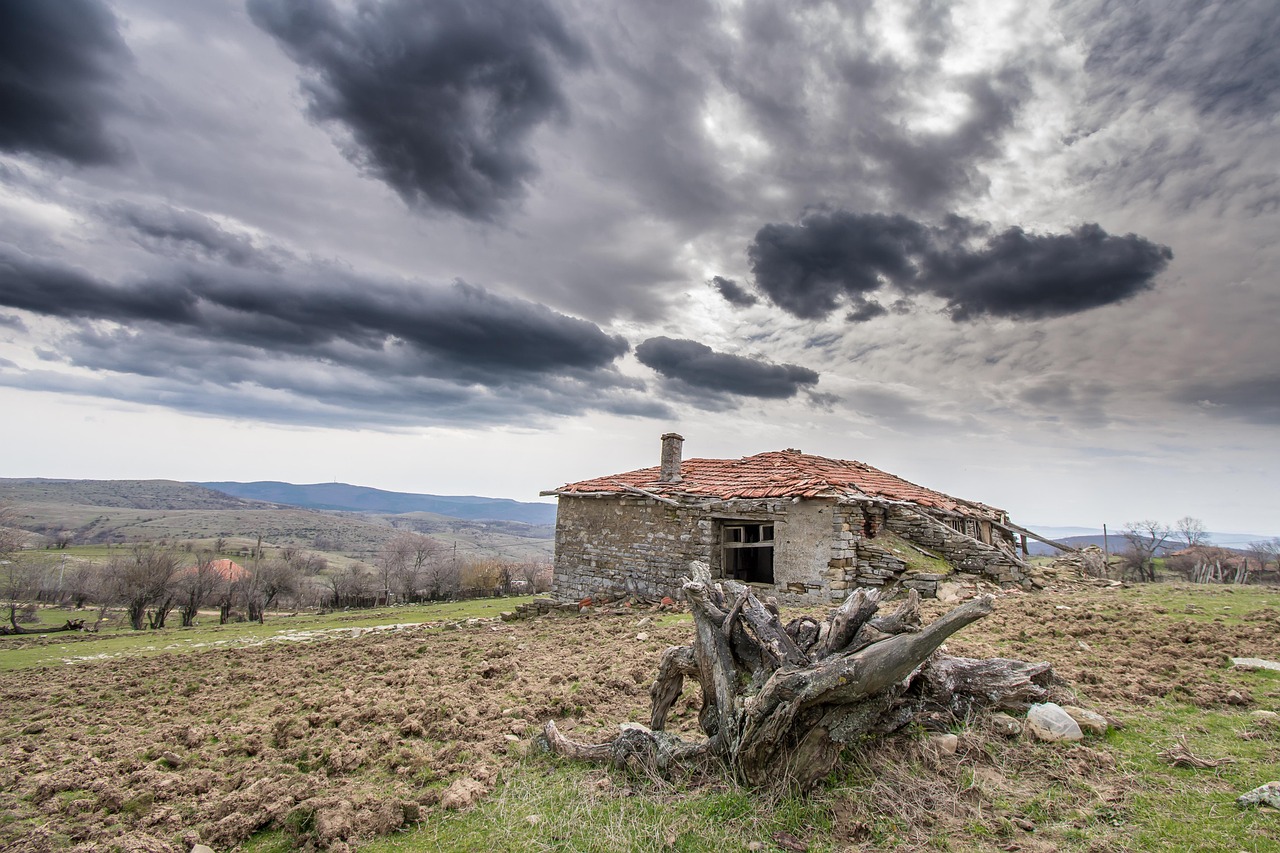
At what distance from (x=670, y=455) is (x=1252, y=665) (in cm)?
1180

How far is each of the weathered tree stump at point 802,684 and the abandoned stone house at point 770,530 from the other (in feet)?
25.4

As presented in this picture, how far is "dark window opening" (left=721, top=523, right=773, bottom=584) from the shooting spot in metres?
14.8

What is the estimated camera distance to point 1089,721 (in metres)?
4.24

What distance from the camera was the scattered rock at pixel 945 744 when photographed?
3893 millimetres

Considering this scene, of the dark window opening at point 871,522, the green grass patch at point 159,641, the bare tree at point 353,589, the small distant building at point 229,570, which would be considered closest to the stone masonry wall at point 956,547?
the dark window opening at point 871,522

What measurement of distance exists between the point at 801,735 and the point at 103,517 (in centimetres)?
14359

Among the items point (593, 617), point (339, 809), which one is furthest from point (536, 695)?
point (593, 617)

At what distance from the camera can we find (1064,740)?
13.1 feet

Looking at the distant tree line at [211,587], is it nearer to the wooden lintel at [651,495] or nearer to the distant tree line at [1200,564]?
the wooden lintel at [651,495]

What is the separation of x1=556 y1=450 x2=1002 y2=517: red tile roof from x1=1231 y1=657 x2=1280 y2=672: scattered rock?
22.3 ft

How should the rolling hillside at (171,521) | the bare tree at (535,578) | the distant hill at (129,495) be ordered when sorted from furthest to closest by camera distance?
the distant hill at (129,495) < the rolling hillside at (171,521) < the bare tree at (535,578)

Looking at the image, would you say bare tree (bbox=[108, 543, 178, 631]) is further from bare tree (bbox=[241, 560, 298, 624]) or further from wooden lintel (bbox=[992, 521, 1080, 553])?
wooden lintel (bbox=[992, 521, 1080, 553])

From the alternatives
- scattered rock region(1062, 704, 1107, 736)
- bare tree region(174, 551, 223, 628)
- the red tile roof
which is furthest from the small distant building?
Result: scattered rock region(1062, 704, 1107, 736)

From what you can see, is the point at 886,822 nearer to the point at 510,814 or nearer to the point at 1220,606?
the point at 510,814
